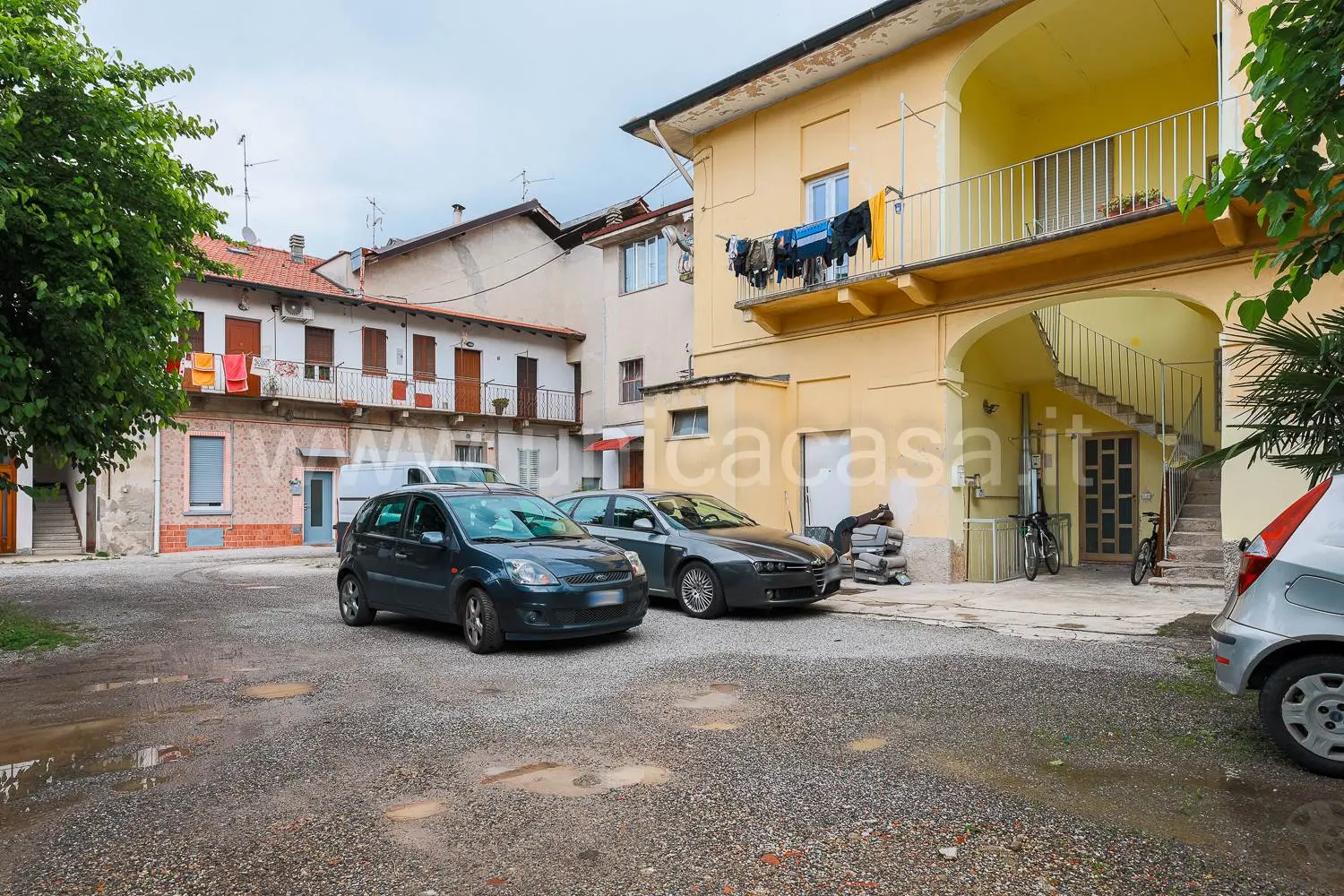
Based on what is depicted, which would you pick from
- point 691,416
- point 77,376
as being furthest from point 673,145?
point 77,376

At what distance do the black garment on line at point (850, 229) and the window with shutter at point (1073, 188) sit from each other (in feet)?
9.61

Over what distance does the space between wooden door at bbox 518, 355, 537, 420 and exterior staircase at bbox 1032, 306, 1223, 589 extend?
725 inches

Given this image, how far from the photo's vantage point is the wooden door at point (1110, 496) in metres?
14.4

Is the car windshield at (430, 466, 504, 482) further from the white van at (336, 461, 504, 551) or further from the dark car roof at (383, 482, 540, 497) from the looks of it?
the dark car roof at (383, 482, 540, 497)

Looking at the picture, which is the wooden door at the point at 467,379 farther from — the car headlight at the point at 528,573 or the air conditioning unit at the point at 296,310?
the car headlight at the point at 528,573

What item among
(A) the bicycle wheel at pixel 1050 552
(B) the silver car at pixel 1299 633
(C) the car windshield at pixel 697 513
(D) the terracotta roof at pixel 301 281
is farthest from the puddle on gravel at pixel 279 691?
(D) the terracotta roof at pixel 301 281

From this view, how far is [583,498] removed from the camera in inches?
450

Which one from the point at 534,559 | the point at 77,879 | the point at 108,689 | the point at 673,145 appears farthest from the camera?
the point at 673,145

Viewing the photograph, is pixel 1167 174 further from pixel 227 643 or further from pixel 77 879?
pixel 77 879

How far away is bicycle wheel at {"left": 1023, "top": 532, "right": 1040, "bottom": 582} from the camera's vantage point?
1320 centimetres

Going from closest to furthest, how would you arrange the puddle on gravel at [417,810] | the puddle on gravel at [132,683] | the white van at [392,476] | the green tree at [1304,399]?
the puddle on gravel at [417,810]
the green tree at [1304,399]
the puddle on gravel at [132,683]
the white van at [392,476]

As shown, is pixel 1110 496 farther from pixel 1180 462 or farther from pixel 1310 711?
pixel 1310 711

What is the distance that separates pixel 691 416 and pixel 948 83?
6.85m

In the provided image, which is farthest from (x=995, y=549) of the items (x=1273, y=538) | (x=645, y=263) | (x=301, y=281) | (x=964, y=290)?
(x=301, y=281)
